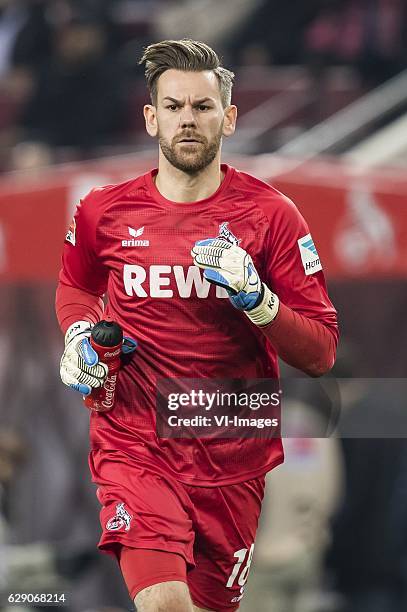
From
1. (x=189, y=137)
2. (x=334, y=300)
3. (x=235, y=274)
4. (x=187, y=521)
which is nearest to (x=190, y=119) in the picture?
(x=189, y=137)

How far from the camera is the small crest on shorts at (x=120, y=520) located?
4.32 meters

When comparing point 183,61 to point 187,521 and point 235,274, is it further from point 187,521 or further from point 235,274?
point 187,521

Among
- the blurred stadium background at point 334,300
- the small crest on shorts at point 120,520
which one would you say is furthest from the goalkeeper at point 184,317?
the blurred stadium background at point 334,300

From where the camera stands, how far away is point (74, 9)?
11211 millimetres

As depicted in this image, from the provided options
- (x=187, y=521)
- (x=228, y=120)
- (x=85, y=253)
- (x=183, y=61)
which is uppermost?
(x=183, y=61)

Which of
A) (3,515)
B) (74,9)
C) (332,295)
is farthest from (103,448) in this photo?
(74,9)

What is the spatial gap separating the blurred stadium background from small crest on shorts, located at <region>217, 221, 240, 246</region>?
1662 mm

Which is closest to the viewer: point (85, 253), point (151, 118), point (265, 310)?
point (265, 310)

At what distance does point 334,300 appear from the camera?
24.6ft

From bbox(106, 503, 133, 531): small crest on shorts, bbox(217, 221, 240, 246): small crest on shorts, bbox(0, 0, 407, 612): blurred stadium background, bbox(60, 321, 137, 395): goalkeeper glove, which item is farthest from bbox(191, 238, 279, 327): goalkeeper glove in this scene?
bbox(0, 0, 407, 612): blurred stadium background

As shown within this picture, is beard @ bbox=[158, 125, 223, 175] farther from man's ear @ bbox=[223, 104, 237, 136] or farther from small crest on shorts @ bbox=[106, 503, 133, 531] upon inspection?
small crest on shorts @ bbox=[106, 503, 133, 531]

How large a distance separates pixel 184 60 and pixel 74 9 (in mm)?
6982

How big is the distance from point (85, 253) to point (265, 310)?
765 mm

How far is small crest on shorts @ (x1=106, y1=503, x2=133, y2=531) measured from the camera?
4324 millimetres
